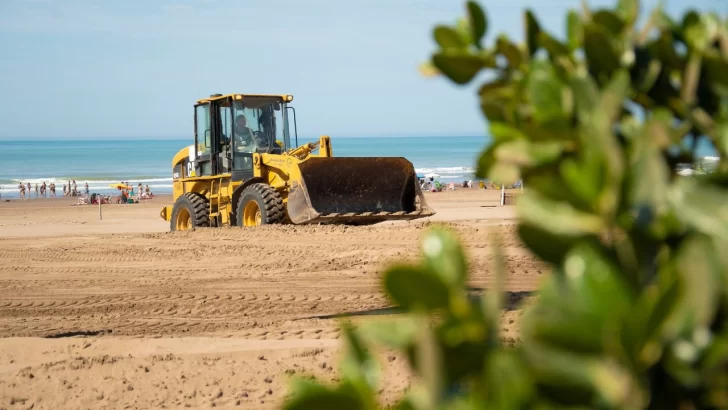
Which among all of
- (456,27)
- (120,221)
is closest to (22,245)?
(120,221)

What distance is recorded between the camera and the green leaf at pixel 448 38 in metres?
1.34

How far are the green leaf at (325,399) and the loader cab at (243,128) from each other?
15431mm

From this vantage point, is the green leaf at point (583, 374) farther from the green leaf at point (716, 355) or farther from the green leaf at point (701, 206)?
the green leaf at point (701, 206)

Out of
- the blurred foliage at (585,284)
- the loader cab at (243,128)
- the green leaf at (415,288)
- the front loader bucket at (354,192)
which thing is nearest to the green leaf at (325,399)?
the blurred foliage at (585,284)

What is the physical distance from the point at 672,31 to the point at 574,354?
2.33 ft

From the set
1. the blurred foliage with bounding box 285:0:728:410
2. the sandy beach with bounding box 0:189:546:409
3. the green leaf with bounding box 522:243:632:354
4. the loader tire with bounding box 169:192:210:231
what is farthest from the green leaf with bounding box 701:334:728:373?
the loader tire with bounding box 169:192:210:231

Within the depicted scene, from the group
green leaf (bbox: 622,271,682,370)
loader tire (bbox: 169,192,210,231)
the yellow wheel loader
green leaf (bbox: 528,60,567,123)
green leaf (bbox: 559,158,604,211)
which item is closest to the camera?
green leaf (bbox: 622,271,682,370)

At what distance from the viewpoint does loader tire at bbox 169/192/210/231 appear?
17.1m

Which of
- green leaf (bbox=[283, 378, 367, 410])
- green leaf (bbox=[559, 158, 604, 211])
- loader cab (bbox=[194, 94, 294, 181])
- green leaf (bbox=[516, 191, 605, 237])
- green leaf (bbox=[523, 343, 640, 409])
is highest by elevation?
loader cab (bbox=[194, 94, 294, 181])

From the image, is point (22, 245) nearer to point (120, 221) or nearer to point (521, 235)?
point (120, 221)

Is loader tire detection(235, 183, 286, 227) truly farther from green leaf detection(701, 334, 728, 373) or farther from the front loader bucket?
green leaf detection(701, 334, 728, 373)

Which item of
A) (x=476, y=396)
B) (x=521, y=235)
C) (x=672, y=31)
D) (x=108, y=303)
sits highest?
(x=672, y=31)

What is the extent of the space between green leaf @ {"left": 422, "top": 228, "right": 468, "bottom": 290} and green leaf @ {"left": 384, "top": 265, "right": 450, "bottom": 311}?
18 mm

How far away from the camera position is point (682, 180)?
962 millimetres
